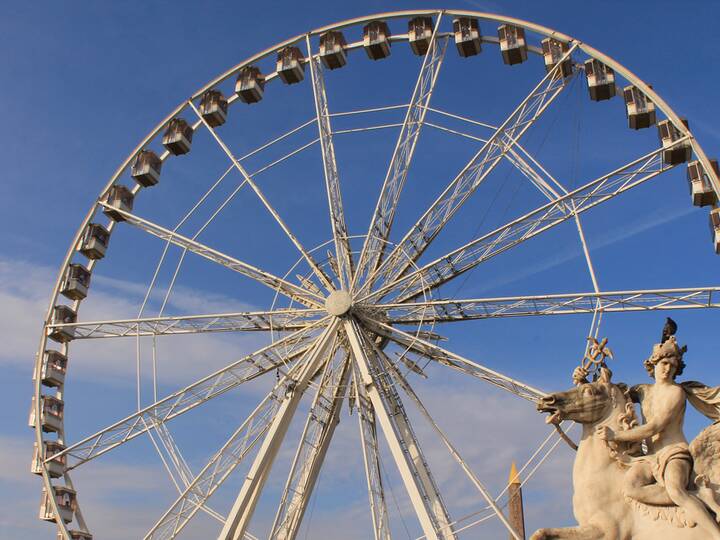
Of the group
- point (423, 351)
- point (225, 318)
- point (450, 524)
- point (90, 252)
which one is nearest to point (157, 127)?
point (90, 252)

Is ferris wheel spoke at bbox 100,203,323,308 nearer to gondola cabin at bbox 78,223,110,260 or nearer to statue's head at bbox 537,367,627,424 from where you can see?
gondola cabin at bbox 78,223,110,260

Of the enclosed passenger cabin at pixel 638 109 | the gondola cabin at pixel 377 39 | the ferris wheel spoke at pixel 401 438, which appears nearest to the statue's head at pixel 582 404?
the ferris wheel spoke at pixel 401 438

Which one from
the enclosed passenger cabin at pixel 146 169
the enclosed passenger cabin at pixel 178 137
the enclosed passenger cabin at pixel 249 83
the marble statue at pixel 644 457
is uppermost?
the enclosed passenger cabin at pixel 249 83

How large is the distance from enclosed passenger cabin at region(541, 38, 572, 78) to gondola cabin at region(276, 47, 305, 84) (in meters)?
5.98

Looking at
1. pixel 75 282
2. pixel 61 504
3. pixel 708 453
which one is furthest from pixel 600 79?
pixel 61 504

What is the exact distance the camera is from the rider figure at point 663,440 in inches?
408

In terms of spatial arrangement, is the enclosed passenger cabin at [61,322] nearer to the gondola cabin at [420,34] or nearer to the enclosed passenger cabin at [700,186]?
the gondola cabin at [420,34]

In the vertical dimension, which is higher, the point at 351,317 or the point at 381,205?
the point at 381,205

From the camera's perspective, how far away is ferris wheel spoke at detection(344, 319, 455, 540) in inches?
694

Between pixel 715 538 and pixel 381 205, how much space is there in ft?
40.3

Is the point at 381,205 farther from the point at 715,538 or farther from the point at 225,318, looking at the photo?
the point at 715,538

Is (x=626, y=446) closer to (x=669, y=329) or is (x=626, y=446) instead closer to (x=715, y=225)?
(x=669, y=329)

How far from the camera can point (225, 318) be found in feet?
69.6

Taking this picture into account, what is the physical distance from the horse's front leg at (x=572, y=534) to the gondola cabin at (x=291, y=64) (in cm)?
1560
